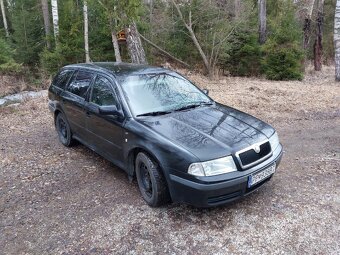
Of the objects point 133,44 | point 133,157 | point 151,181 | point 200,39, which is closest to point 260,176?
point 151,181

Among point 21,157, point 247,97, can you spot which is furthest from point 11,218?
point 247,97

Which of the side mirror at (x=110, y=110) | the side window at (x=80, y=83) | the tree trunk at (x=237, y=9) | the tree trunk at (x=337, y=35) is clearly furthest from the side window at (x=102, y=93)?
the tree trunk at (x=337, y=35)

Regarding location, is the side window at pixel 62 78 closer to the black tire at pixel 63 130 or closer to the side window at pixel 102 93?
the black tire at pixel 63 130

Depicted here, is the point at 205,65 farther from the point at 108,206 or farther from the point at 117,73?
the point at 108,206

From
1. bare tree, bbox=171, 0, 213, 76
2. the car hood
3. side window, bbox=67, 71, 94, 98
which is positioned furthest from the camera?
bare tree, bbox=171, 0, 213, 76

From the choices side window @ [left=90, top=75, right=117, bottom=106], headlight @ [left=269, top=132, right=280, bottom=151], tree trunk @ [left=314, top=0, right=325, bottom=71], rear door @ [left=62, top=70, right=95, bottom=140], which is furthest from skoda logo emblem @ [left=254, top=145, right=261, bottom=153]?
tree trunk @ [left=314, top=0, right=325, bottom=71]

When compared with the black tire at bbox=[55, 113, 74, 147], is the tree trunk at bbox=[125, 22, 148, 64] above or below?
above

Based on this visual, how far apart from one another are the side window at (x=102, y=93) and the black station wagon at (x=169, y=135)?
0.01 meters

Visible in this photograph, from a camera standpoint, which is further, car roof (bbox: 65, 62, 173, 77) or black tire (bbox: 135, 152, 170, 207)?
car roof (bbox: 65, 62, 173, 77)

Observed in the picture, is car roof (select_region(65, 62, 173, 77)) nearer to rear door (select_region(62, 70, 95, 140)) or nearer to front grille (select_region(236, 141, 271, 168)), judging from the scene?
rear door (select_region(62, 70, 95, 140))

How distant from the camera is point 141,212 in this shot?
148 inches

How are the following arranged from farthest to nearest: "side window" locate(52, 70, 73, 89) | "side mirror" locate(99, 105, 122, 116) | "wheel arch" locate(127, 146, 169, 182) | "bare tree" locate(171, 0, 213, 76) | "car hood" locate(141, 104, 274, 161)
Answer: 1. "bare tree" locate(171, 0, 213, 76)
2. "side window" locate(52, 70, 73, 89)
3. "side mirror" locate(99, 105, 122, 116)
4. "wheel arch" locate(127, 146, 169, 182)
5. "car hood" locate(141, 104, 274, 161)

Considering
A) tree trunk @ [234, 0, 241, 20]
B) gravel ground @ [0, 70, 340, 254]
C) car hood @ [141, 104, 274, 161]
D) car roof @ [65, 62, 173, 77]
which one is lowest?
gravel ground @ [0, 70, 340, 254]

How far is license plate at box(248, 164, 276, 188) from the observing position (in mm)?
3429
